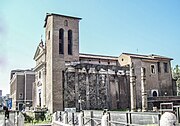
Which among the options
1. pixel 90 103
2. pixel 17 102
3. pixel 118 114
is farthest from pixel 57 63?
pixel 17 102

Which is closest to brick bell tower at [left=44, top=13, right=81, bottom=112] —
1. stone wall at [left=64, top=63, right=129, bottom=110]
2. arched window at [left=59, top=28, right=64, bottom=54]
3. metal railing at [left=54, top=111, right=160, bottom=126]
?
arched window at [left=59, top=28, right=64, bottom=54]

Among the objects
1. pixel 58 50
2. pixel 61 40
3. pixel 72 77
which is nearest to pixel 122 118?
pixel 72 77

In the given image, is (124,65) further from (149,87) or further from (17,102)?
→ (17,102)

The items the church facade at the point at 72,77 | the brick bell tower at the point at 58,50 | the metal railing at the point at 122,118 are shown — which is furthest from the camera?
the church facade at the point at 72,77

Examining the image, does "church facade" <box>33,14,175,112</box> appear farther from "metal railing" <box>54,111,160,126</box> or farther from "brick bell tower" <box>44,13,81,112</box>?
"metal railing" <box>54,111,160,126</box>

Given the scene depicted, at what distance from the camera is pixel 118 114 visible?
9.08 m

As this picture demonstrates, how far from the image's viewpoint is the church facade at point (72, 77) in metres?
30.8

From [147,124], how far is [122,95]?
27.1 metres

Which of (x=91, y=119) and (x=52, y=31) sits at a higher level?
(x=52, y=31)

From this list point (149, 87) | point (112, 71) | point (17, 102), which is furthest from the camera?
point (17, 102)

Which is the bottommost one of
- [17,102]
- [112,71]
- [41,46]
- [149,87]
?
[17,102]

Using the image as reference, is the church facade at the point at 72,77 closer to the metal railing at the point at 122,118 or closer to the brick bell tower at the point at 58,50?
the brick bell tower at the point at 58,50

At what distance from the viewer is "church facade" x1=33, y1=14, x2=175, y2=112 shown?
30844 mm

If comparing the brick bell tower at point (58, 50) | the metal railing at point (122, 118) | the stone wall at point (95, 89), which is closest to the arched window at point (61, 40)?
the brick bell tower at point (58, 50)
